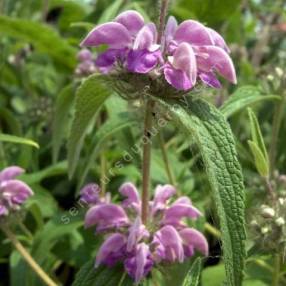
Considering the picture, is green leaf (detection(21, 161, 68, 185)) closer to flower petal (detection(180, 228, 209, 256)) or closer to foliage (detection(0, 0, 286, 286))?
foliage (detection(0, 0, 286, 286))

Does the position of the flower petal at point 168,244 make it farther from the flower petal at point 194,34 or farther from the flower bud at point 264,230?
the flower petal at point 194,34

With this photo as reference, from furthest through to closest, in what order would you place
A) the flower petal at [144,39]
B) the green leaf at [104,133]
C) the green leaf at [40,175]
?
the green leaf at [40,175]
the green leaf at [104,133]
the flower petal at [144,39]

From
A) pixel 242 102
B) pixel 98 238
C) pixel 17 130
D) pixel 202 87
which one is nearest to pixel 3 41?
pixel 17 130

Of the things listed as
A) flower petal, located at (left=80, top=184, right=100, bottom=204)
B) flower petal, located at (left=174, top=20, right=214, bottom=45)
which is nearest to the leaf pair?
flower petal, located at (left=174, top=20, right=214, bottom=45)

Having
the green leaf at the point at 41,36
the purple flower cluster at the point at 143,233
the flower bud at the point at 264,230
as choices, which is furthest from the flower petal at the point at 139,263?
the green leaf at the point at 41,36

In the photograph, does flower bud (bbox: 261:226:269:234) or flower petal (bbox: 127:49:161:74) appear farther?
flower bud (bbox: 261:226:269:234)

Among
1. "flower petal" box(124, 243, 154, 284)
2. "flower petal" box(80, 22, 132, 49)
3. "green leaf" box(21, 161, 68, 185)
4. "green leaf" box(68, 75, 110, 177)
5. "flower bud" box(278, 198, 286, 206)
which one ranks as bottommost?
"green leaf" box(21, 161, 68, 185)
